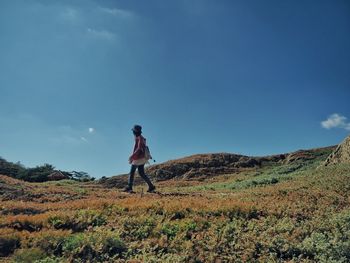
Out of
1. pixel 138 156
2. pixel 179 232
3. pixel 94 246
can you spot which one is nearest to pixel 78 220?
pixel 94 246

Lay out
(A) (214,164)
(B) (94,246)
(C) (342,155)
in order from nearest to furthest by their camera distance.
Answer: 1. (B) (94,246)
2. (C) (342,155)
3. (A) (214,164)

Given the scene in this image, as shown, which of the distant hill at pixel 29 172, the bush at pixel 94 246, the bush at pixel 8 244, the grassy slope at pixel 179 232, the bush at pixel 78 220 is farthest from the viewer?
the distant hill at pixel 29 172

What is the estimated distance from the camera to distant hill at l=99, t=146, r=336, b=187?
138ft

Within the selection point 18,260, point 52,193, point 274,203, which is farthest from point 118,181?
point 18,260

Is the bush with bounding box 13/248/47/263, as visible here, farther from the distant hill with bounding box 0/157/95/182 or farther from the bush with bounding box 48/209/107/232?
the distant hill with bounding box 0/157/95/182

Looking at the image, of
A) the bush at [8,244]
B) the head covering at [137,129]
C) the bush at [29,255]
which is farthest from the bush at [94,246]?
the head covering at [137,129]

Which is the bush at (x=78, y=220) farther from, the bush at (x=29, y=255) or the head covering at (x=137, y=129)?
the head covering at (x=137, y=129)

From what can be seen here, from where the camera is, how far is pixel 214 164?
1807 inches

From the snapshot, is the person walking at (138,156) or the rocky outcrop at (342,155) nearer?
the person walking at (138,156)

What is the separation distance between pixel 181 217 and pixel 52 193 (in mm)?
7200

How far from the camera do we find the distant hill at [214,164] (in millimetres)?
41947

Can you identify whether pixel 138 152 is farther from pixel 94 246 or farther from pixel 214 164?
pixel 214 164

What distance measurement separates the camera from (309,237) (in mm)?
9539

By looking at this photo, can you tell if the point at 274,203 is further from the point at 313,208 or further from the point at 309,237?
the point at 309,237
